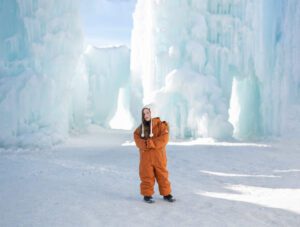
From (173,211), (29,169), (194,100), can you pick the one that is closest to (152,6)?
(194,100)

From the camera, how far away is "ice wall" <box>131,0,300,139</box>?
15888 millimetres

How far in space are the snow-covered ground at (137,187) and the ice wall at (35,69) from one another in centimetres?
156

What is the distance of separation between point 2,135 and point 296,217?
34.7 feet

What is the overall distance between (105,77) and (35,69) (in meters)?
10.9

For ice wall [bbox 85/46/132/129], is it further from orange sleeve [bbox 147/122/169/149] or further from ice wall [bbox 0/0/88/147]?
orange sleeve [bbox 147/122/169/149]

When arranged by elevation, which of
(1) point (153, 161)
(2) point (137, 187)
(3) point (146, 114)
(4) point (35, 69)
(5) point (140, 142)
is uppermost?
(4) point (35, 69)

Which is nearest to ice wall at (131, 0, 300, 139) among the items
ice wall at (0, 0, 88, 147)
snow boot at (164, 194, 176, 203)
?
ice wall at (0, 0, 88, 147)

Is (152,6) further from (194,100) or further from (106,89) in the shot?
(106,89)

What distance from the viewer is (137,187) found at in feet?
23.9

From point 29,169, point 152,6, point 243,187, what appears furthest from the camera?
point 152,6

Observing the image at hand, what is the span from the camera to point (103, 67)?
2603cm

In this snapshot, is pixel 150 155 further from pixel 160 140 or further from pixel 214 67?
pixel 214 67

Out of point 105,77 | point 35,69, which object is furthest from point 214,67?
point 105,77

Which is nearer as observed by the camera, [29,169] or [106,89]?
[29,169]
